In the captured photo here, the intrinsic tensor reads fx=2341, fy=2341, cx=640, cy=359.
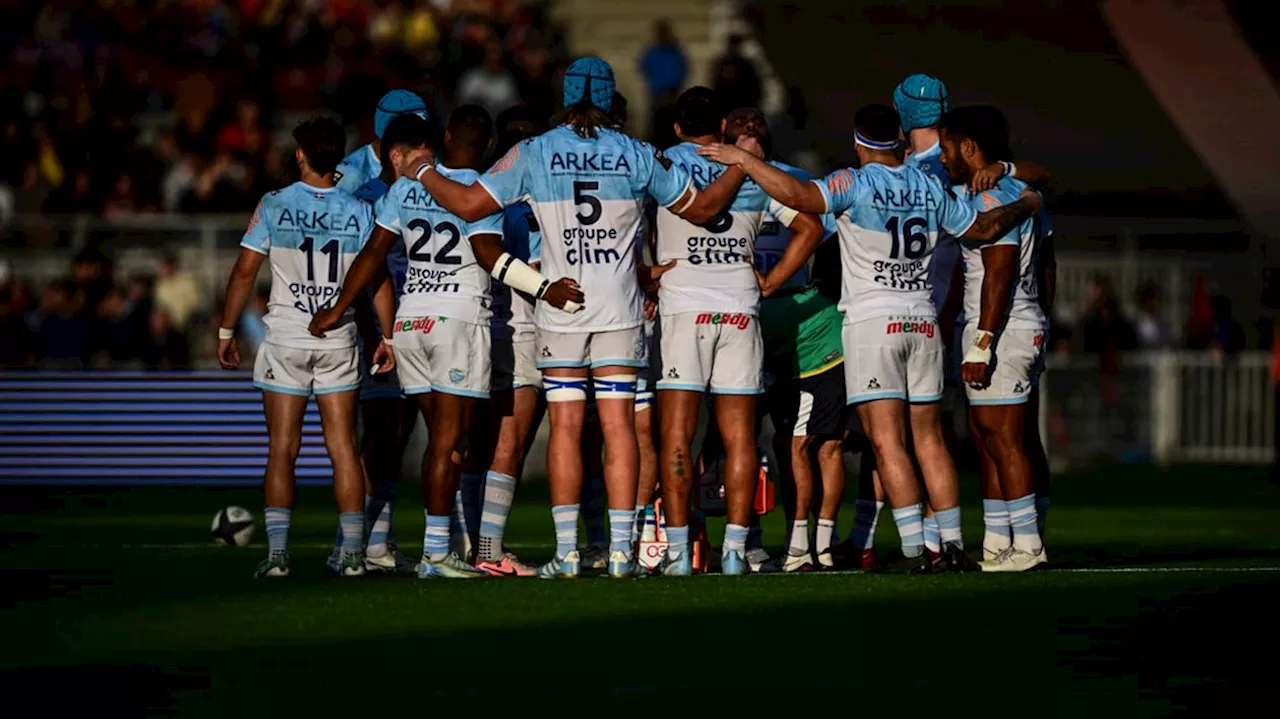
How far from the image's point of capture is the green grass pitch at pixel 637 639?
7.66 meters

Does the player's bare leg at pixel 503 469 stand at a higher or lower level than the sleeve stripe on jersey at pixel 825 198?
lower

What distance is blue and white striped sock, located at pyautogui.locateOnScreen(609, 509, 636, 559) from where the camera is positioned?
11.2 metres

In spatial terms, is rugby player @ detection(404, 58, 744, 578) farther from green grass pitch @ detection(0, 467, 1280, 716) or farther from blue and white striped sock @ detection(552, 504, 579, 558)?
green grass pitch @ detection(0, 467, 1280, 716)

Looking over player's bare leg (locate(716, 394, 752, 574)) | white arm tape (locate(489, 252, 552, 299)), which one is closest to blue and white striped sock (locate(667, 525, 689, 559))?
player's bare leg (locate(716, 394, 752, 574))

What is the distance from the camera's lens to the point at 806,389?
12633 millimetres

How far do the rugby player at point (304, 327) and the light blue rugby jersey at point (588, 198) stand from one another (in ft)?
3.22

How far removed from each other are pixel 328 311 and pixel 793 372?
2640 millimetres

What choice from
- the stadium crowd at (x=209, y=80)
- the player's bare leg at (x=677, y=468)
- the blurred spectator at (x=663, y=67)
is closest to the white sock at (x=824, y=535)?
the player's bare leg at (x=677, y=468)

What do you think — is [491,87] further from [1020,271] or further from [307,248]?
[1020,271]

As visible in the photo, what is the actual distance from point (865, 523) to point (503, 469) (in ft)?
6.75

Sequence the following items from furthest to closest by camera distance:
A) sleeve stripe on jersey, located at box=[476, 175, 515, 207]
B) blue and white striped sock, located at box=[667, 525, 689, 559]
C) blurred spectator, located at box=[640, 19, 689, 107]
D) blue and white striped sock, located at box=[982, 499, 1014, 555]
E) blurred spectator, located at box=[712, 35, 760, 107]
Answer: blurred spectator, located at box=[640, 19, 689, 107], blurred spectator, located at box=[712, 35, 760, 107], blue and white striped sock, located at box=[982, 499, 1014, 555], blue and white striped sock, located at box=[667, 525, 689, 559], sleeve stripe on jersey, located at box=[476, 175, 515, 207]

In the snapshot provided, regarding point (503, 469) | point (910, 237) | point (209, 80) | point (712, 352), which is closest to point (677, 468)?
point (712, 352)

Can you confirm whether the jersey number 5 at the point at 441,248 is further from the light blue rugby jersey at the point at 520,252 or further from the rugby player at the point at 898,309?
the rugby player at the point at 898,309

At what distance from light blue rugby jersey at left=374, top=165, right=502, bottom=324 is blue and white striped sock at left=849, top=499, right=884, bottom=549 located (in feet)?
8.14
